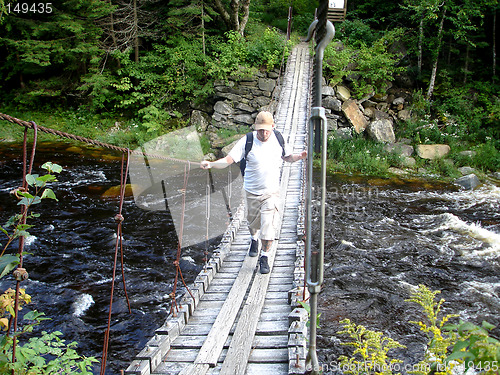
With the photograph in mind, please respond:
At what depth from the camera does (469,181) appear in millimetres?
10562

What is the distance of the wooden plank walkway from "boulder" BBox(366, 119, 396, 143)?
8.62 metres

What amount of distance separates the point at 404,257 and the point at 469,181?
5.13 meters

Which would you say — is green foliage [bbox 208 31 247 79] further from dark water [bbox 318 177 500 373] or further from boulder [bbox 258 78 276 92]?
dark water [bbox 318 177 500 373]

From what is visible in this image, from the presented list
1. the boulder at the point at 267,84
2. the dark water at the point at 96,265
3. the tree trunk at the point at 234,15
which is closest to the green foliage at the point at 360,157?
the boulder at the point at 267,84

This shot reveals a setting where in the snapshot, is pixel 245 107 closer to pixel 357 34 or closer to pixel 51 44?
pixel 357 34

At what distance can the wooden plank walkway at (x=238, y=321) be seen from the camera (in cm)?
286

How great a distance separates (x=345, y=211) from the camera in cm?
897

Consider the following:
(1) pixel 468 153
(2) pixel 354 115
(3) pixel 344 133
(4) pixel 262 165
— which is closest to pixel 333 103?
(2) pixel 354 115

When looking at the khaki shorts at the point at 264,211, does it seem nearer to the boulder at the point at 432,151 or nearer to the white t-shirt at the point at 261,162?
the white t-shirt at the point at 261,162

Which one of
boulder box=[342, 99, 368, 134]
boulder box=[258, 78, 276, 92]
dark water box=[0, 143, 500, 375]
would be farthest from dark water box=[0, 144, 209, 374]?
boulder box=[342, 99, 368, 134]

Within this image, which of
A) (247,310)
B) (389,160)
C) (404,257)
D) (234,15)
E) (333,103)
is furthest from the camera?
(234,15)

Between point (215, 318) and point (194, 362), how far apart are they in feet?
1.98

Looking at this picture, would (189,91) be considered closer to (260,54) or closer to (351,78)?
(260,54)

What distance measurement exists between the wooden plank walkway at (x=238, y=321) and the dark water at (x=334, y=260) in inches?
46.4
